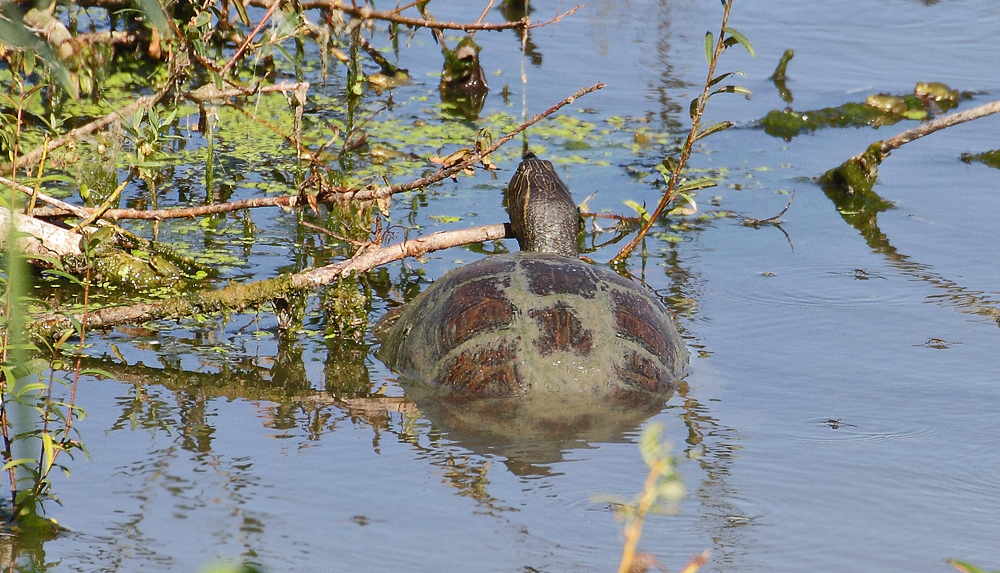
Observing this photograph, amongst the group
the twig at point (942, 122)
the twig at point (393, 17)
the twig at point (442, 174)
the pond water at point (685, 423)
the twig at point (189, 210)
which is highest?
the twig at point (393, 17)

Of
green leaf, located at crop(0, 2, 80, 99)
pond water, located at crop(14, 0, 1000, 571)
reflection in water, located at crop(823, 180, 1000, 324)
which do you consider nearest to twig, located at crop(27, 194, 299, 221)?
pond water, located at crop(14, 0, 1000, 571)

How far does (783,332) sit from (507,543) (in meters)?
2.39

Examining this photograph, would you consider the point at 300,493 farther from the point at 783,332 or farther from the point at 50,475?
the point at 783,332

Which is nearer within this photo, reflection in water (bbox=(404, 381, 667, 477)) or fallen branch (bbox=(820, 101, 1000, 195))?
A: reflection in water (bbox=(404, 381, 667, 477))

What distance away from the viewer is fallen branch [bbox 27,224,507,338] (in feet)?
14.2

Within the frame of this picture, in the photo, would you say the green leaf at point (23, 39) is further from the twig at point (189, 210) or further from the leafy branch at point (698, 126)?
the leafy branch at point (698, 126)

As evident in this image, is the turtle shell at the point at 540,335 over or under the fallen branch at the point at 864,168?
under

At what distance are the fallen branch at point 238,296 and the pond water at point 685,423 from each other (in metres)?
0.14

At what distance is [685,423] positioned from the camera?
3.97 meters

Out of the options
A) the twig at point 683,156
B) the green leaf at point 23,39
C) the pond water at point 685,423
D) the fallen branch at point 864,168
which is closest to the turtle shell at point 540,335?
the pond water at point 685,423

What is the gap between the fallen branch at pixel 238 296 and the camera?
4.32m

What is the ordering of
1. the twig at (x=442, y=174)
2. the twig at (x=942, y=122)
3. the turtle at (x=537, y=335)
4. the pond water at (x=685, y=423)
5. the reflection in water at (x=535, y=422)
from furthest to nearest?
the twig at (x=942, y=122), the twig at (x=442, y=174), the turtle at (x=537, y=335), the reflection in water at (x=535, y=422), the pond water at (x=685, y=423)

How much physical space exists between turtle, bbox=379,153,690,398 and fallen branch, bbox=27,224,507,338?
29 cm

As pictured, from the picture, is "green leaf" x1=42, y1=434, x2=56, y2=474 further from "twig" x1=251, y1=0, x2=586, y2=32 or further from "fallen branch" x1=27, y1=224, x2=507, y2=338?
"twig" x1=251, y1=0, x2=586, y2=32
